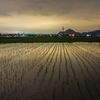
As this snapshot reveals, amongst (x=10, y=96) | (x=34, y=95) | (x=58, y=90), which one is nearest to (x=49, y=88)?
(x=58, y=90)

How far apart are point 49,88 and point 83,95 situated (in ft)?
3.91

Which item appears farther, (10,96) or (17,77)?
(17,77)

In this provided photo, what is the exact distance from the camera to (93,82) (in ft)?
15.8

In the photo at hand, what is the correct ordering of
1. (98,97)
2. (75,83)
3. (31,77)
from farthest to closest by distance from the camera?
(31,77), (75,83), (98,97)

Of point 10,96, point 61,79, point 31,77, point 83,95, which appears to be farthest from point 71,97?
point 31,77

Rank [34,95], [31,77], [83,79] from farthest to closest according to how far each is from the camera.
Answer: [31,77] → [83,79] → [34,95]

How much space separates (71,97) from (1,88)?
2494 millimetres

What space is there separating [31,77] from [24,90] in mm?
1337

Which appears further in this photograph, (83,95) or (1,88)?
(1,88)

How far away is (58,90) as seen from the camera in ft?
13.7

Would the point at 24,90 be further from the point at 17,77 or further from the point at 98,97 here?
the point at 98,97

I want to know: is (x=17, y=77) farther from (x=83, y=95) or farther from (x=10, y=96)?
(x=83, y=95)

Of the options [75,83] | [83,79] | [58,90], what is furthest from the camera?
[83,79]

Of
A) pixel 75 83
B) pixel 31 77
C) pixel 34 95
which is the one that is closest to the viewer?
pixel 34 95
